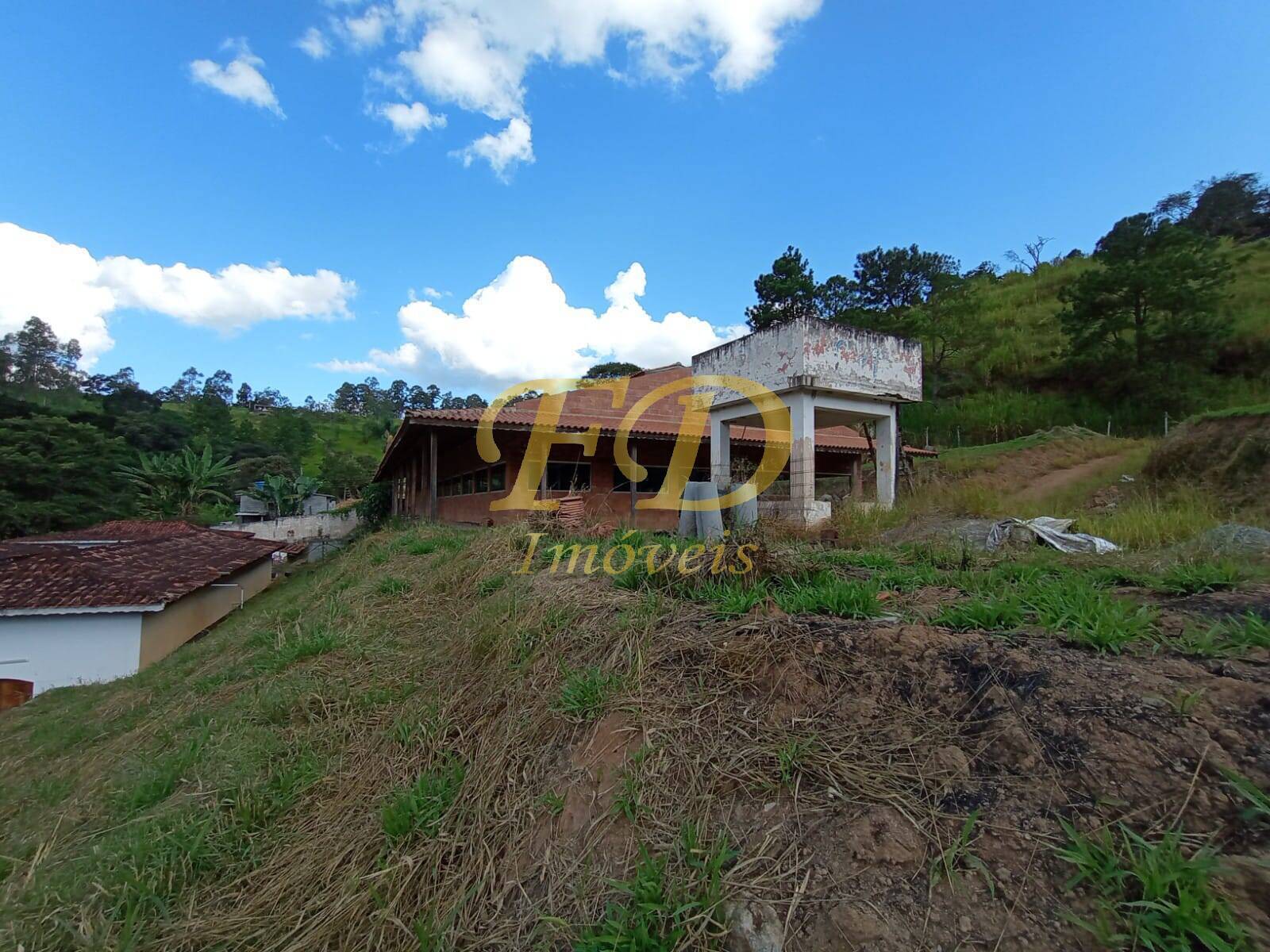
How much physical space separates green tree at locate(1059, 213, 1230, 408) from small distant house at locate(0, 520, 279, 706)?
28168mm

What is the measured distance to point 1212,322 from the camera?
1786cm

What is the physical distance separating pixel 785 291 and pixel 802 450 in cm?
2338

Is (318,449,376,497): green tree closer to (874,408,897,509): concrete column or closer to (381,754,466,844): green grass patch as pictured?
(874,408,897,509): concrete column

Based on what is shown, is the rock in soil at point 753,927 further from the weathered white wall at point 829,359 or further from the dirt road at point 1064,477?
the dirt road at point 1064,477

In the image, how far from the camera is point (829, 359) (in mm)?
9664

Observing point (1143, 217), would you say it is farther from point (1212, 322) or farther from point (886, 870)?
point (886, 870)

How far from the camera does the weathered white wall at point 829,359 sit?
31.2 feet

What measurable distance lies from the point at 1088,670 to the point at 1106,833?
689 mm

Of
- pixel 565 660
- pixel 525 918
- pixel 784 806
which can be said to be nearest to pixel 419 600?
pixel 565 660

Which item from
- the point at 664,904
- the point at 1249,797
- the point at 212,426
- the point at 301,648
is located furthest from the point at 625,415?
the point at 212,426

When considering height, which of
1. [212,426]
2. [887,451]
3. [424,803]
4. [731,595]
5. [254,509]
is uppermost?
[212,426]

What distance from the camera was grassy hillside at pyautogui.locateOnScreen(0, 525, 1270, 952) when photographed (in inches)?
60.6

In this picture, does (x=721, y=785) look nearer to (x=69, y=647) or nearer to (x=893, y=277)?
(x=69, y=647)

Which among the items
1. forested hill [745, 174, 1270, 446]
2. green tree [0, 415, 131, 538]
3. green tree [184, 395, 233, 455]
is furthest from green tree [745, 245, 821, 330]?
green tree [184, 395, 233, 455]
